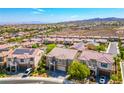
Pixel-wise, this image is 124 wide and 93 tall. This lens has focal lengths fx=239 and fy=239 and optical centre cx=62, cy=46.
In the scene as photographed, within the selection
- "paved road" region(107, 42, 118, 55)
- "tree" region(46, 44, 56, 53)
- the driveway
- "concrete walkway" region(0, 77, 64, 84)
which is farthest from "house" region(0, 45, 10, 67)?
"paved road" region(107, 42, 118, 55)

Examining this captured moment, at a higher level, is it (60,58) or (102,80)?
(60,58)

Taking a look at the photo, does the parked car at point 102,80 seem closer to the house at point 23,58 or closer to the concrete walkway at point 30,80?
the concrete walkway at point 30,80

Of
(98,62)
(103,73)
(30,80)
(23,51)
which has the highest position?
(23,51)

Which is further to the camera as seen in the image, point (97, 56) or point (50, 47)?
point (50, 47)

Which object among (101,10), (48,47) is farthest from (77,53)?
(101,10)

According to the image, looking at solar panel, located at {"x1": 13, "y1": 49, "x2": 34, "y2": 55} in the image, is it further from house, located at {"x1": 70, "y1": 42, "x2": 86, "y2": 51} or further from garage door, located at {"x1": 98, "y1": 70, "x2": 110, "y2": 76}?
garage door, located at {"x1": 98, "y1": 70, "x2": 110, "y2": 76}

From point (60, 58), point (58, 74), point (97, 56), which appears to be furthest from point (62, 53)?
point (97, 56)

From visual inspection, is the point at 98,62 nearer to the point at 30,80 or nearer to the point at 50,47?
the point at 50,47
